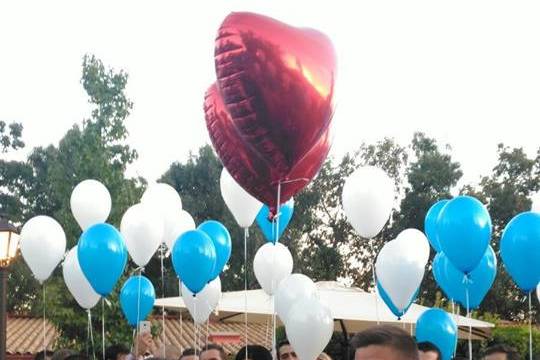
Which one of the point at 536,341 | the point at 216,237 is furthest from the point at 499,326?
the point at 216,237

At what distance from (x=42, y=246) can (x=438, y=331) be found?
3.89 metres

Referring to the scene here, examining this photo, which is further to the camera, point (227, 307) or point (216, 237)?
point (227, 307)

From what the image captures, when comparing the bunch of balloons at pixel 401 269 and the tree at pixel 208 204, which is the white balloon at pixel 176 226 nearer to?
the bunch of balloons at pixel 401 269

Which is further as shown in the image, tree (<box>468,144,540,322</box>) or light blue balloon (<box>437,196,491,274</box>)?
tree (<box>468,144,540,322</box>)

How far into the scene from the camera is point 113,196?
41.4 feet

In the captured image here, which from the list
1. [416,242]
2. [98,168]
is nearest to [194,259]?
[416,242]

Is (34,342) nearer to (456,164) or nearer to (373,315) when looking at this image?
(373,315)

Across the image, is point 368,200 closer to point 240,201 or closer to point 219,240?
point 240,201

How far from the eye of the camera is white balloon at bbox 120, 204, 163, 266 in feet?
24.0

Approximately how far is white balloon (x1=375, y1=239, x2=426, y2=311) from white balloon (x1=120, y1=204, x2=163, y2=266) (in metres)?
2.29

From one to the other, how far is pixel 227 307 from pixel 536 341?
1122 centimetres

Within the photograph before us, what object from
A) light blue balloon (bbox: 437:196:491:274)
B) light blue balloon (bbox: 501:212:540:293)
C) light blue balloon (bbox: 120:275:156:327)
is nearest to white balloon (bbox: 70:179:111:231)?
light blue balloon (bbox: 120:275:156:327)

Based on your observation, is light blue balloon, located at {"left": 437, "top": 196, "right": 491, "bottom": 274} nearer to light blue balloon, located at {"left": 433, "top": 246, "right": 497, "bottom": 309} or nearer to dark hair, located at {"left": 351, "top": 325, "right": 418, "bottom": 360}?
light blue balloon, located at {"left": 433, "top": 246, "right": 497, "bottom": 309}

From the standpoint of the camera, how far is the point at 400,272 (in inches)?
239
